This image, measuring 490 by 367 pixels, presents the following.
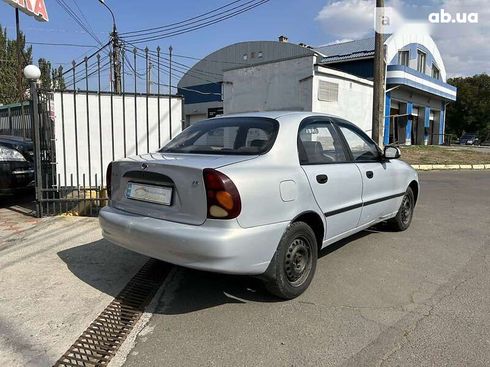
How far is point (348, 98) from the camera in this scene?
658 inches

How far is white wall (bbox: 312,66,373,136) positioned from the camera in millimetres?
15094

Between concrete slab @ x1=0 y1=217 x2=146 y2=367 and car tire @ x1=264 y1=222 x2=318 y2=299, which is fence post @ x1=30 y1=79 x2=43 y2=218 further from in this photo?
car tire @ x1=264 y1=222 x2=318 y2=299

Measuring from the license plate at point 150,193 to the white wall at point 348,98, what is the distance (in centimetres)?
1188

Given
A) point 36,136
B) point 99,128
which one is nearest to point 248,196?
point 36,136

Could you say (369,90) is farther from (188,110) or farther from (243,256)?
(188,110)

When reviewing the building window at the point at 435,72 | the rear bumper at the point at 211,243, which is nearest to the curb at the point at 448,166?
the rear bumper at the point at 211,243

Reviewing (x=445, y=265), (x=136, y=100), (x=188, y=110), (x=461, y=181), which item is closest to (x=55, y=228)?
(x=136, y=100)

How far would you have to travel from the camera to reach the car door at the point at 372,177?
14.7ft

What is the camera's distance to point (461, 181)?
40.0 feet

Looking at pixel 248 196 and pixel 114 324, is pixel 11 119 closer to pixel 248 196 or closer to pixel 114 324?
pixel 114 324

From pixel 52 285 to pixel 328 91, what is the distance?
13.4 meters

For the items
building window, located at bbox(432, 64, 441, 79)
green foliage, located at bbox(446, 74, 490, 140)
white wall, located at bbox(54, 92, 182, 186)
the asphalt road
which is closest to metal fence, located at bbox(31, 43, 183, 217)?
white wall, located at bbox(54, 92, 182, 186)

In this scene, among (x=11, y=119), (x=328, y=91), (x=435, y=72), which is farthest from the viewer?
(x=435, y=72)

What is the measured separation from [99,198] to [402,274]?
14.7 feet
